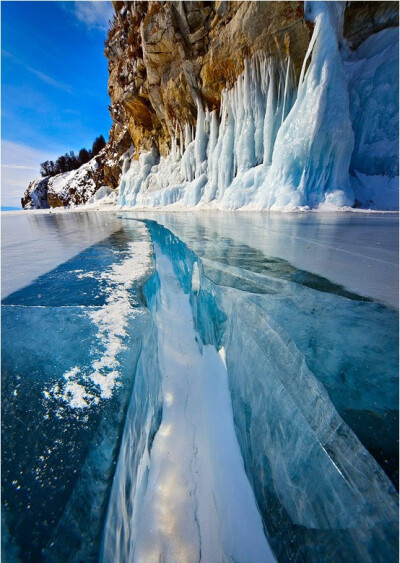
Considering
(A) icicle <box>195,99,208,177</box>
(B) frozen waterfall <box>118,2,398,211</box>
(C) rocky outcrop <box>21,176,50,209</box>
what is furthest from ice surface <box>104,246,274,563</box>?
(C) rocky outcrop <box>21,176,50,209</box>

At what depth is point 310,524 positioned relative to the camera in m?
0.76

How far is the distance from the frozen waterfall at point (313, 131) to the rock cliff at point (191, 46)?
55 cm

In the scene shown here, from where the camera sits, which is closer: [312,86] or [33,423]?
[33,423]

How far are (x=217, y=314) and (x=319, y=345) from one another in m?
1.11

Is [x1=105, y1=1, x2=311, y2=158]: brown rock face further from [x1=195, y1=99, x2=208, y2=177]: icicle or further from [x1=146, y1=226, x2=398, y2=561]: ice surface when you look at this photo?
[x1=146, y1=226, x2=398, y2=561]: ice surface

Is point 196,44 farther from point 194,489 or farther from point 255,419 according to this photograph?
point 194,489

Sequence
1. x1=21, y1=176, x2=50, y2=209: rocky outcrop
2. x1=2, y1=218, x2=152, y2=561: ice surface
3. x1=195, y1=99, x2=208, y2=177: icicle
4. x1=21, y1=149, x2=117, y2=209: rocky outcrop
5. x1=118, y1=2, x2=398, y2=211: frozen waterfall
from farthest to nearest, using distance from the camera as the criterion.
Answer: x1=21, y1=176, x2=50, y2=209: rocky outcrop
x1=21, y1=149, x2=117, y2=209: rocky outcrop
x1=195, y1=99, x2=208, y2=177: icicle
x1=118, y1=2, x2=398, y2=211: frozen waterfall
x1=2, y1=218, x2=152, y2=561: ice surface

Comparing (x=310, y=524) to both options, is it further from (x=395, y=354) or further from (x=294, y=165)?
(x=294, y=165)

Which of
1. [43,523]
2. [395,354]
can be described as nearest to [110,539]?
[43,523]

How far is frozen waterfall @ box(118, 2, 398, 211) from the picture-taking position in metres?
7.70

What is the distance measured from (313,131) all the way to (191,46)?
9.16 m

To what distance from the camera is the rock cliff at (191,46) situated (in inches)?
333

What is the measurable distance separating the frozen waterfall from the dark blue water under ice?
7.88 meters

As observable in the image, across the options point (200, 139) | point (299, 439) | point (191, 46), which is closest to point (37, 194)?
point (200, 139)
